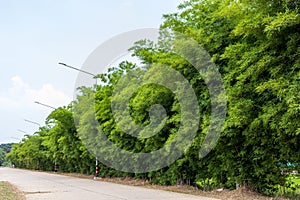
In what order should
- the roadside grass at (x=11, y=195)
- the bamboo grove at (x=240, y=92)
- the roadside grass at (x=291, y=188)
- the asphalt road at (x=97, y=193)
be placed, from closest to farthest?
the bamboo grove at (x=240, y=92)
the roadside grass at (x=291, y=188)
the asphalt road at (x=97, y=193)
the roadside grass at (x=11, y=195)

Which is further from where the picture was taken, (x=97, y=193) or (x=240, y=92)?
(x=97, y=193)

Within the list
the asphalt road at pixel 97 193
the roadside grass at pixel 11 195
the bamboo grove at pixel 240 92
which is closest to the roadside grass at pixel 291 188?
the bamboo grove at pixel 240 92

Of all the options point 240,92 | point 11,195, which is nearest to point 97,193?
point 11,195

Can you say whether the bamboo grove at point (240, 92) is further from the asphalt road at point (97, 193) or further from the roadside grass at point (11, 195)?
the roadside grass at point (11, 195)

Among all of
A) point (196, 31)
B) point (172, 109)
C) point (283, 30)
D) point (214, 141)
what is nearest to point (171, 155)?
point (172, 109)

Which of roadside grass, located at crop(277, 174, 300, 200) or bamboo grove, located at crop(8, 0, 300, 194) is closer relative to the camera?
bamboo grove, located at crop(8, 0, 300, 194)

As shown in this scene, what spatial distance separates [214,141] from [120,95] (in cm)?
684

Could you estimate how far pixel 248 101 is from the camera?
8.77m

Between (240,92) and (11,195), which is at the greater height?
(240,92)

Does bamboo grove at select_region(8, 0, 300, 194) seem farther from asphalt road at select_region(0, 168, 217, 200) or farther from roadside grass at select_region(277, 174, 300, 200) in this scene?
asphalt road at select_region(0, 168, 217, 200)

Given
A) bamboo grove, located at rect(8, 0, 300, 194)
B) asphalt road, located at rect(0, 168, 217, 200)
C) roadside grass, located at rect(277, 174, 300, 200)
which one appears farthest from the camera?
asphalt road, located at rect(0, 168, 217, 200)

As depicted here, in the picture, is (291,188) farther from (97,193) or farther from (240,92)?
(97,193)

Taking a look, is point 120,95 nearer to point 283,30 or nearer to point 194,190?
point 194,190

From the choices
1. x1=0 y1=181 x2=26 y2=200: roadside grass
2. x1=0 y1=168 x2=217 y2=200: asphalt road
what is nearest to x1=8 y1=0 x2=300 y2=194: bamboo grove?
x1=0 y1=168 x2=217 y2=200: asphalt road
